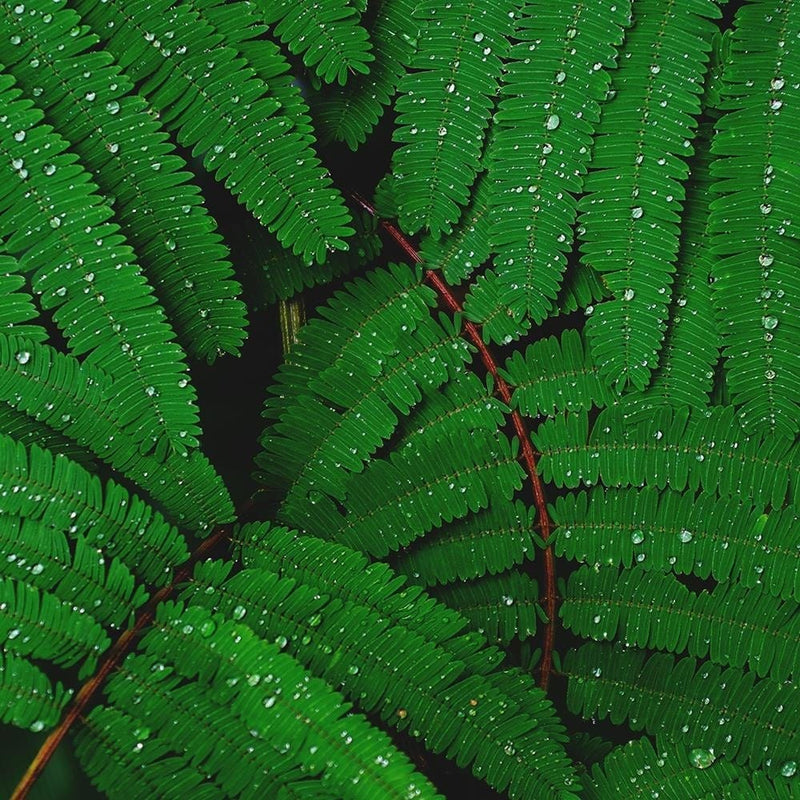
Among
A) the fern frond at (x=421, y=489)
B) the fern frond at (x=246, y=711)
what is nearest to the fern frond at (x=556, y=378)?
the fern frond at (x=421, y=489)

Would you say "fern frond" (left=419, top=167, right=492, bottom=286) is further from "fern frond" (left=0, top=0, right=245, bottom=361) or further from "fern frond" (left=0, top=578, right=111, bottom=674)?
"fern frond" (left=0, top=578, right=111, bottom=674)

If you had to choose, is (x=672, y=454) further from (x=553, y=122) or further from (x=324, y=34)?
(x=324, y=34)

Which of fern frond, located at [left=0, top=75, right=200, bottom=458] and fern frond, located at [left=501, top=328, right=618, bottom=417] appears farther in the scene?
fern frond, located at [left=501, top=328, right=618, bottom=417]

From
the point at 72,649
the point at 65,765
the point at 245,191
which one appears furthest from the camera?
the point at 65,765

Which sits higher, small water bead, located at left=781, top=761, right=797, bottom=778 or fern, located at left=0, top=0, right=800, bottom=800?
fern, located at left=0, top=0, right=800, bottom=800

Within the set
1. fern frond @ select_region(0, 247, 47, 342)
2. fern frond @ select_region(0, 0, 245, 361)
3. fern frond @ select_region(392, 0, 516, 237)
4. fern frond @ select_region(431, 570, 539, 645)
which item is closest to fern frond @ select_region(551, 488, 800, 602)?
fern frond @ select_region(431, 570, 539, 645)

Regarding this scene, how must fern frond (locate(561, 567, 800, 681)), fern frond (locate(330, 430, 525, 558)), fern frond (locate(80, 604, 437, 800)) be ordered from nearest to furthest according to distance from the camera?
fern frond (locate(80, 604, 437, 800)) < fern frond (locate(561, 567, 800, 681)) < fern frond (locate(330, 430, 525, 558))

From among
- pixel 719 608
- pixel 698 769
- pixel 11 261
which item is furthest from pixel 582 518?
pixel 11 261

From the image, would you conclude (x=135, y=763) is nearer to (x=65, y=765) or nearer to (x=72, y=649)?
(x=72, y=649)
